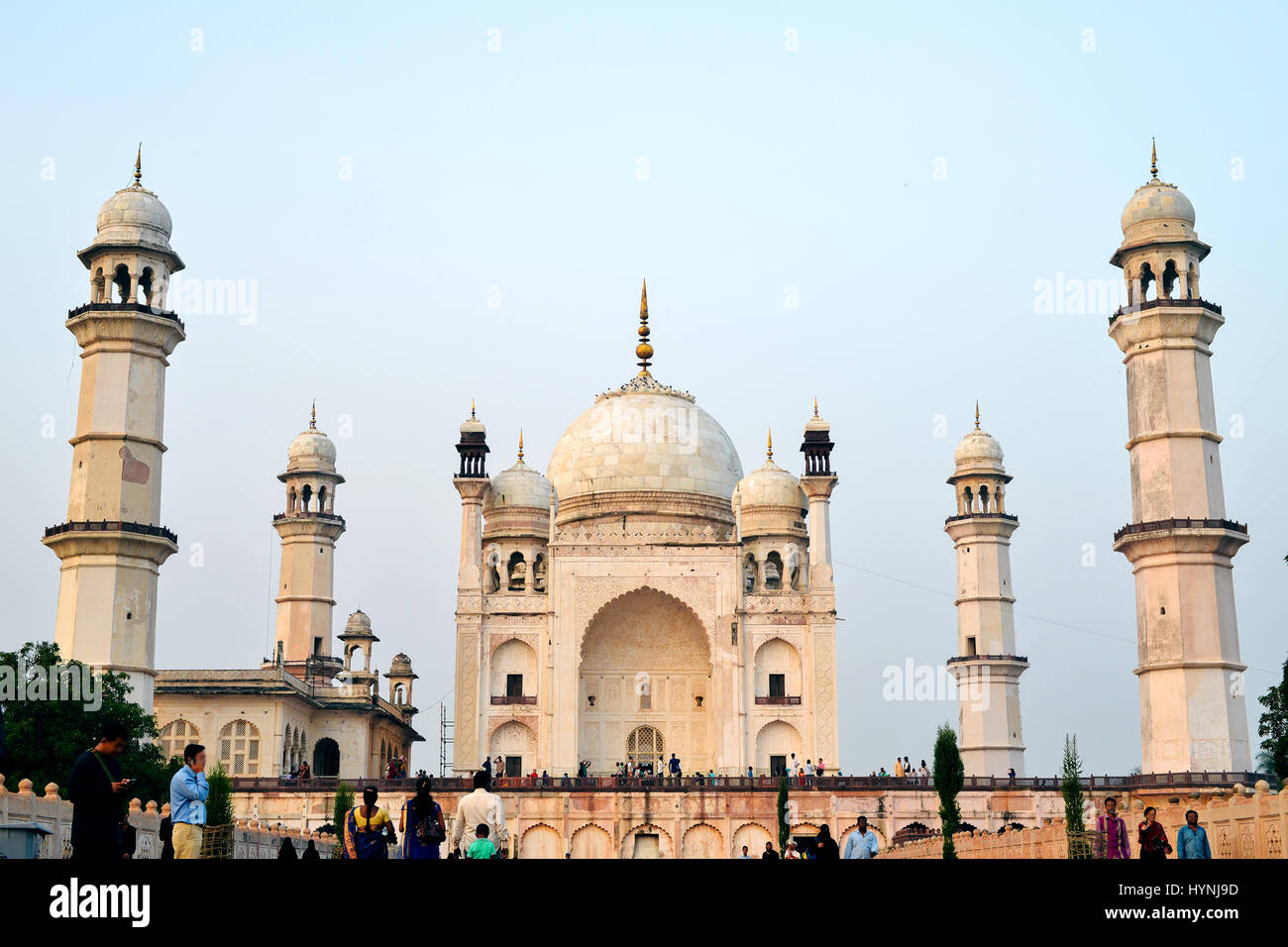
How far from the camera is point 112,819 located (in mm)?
9141

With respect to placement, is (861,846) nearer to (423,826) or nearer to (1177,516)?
(423,826)

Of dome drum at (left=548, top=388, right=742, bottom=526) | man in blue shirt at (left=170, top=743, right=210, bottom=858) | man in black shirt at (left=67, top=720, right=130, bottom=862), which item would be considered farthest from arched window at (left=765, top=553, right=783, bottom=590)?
man in black shirt at (left=67, top=720, right=130, bottom=862)

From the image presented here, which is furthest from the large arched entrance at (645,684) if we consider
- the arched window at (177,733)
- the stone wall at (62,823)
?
the stone wall at (62,823)

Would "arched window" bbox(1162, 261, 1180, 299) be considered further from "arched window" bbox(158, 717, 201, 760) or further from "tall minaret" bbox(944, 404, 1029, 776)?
"arched window" bbox(158, 717, 201, 760)

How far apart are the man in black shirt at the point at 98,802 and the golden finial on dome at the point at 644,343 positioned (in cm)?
4183

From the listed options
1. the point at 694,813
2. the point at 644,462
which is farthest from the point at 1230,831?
the point at 644,462

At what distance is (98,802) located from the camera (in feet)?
30.1

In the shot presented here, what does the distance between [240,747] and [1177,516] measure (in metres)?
24.3

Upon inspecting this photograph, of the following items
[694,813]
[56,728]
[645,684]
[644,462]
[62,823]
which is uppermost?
[644,462]

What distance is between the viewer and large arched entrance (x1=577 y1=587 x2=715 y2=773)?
1684 inches

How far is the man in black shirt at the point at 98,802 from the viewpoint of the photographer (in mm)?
8961

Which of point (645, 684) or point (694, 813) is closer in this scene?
point (694, 813)

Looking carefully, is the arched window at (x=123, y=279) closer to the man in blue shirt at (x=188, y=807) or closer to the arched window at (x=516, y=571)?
the arched window at (x=516, y=571)
